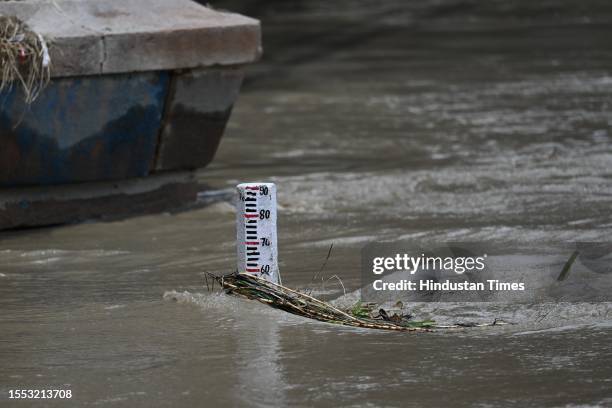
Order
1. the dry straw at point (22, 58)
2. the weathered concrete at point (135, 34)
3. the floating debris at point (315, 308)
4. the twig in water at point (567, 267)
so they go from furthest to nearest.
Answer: the weathered concrete at point (135, 34) < the dry straw at point (22, 58) < the twig in water at point (567, 267) < the floating debris at point (315, 308)

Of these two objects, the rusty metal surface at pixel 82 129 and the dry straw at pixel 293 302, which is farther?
the rusty metal surface at pixel 82 129

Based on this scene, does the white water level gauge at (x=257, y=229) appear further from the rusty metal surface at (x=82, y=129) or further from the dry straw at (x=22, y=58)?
the rusty metal surface at (x=82, y=129)

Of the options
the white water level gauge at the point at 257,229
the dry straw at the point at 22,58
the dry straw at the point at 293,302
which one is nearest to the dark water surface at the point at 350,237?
the dry straw at the point at 293,302

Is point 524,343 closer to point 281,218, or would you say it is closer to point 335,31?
point 281,218

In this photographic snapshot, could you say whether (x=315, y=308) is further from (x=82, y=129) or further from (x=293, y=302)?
(x=82, y=129)

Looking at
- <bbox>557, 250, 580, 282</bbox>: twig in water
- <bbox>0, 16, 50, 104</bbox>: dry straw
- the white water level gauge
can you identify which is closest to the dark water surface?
the white water level gauge

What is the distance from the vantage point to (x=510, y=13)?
1599cm

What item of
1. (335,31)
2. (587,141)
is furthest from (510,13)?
(587,141)

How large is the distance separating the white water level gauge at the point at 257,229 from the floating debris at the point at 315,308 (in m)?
0.07

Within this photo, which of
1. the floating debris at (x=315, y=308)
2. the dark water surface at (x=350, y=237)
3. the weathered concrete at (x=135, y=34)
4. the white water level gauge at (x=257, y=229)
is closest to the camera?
the dark water surface at (x=350, y=237)

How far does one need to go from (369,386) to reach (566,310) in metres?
1.16

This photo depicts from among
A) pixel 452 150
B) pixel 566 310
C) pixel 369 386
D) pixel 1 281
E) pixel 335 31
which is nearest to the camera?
pixel 369 386

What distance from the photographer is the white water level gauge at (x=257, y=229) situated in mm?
4922

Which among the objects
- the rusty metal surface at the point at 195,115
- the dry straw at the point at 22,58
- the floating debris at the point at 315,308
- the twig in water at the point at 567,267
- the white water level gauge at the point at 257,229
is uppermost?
the dry straw at the point at 22,58
